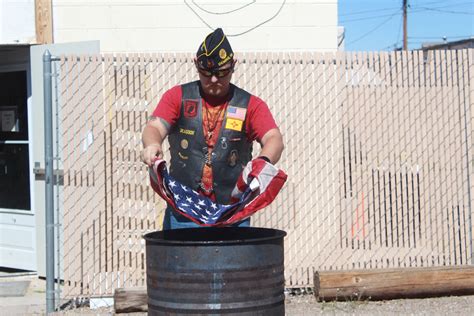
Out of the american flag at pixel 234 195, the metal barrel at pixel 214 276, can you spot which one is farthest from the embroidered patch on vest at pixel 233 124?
the metal barrel at pixel 214 276

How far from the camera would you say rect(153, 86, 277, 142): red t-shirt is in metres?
4.22

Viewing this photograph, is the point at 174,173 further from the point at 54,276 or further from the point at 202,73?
the point at 54,276

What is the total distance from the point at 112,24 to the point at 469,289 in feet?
14.7

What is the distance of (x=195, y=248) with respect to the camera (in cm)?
338

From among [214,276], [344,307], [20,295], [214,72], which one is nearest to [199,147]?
[214,72]

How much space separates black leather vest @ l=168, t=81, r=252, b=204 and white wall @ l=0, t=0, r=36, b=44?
4459 millimetres

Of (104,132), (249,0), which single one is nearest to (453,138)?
(249,0)

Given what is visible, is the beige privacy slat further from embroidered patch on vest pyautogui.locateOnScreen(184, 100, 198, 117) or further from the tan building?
Answer: embroidered patch on vest pyautogui.locateOnScreen(184, 100, 198, 117)

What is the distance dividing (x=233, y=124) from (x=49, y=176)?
10.5ft

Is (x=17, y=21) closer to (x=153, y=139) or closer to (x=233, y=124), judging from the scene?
(x=233, y=124)

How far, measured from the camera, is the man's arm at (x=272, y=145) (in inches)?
156

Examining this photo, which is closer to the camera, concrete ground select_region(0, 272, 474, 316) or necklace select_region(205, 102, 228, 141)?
necklace select_region(205, 102, 228, 141)

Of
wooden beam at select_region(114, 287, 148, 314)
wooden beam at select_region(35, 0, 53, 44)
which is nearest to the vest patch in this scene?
wooden beam at select_region(114, 287, 148, 314)

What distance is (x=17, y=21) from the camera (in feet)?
27.1
